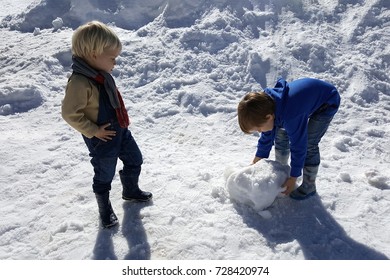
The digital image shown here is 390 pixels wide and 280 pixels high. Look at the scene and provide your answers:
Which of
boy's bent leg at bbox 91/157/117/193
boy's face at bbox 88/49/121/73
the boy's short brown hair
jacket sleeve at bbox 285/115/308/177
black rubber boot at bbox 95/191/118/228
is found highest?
boy's face at bbox 88/49/121/73

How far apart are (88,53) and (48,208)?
1.50 m

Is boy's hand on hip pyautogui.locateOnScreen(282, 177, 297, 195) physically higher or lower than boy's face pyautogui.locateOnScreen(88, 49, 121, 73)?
lower

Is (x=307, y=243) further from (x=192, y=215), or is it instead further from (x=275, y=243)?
(x=192, y=215)

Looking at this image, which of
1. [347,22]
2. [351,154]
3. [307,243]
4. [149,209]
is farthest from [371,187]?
[347,22]

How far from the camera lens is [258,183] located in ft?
10.2

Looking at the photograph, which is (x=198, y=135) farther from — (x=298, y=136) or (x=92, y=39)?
(x=92, y=39)

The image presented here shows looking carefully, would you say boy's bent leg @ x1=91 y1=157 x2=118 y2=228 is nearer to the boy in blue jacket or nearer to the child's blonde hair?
the child's blonde hair

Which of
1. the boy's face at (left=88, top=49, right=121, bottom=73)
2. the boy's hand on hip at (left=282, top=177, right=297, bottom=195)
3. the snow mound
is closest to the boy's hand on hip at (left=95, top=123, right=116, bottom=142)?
the boy's face at (left=88, top=49, right=121, bottom=73)

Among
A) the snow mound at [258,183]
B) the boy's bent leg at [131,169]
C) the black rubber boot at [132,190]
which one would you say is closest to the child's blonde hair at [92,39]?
the boy's bent leg at [131,169]

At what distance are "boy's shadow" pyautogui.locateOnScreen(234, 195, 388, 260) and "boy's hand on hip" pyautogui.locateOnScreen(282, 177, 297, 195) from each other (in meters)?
0.11

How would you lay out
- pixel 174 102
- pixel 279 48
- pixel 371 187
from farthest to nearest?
1. pixel 279 48
2. pixel 174 102
3. pixel 371 187

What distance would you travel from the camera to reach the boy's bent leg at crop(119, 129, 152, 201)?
9.97 feet

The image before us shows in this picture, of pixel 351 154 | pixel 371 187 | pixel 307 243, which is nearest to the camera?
pixel 307 243
